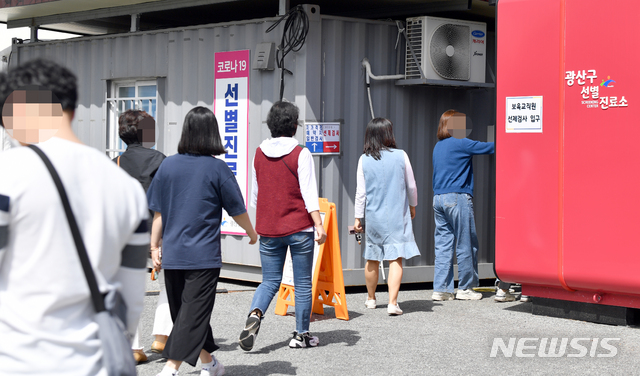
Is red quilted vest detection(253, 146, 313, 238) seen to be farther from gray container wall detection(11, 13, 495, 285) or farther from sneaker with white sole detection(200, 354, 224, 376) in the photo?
gray container wall detection(11, 13, 495, 285)

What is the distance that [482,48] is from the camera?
884 cm

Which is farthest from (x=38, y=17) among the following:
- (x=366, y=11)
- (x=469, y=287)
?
(x=469, y=287)

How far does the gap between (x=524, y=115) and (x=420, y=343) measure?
7.61 feet

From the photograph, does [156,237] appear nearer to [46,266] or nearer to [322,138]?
[46,266]

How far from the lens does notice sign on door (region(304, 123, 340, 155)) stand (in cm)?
816

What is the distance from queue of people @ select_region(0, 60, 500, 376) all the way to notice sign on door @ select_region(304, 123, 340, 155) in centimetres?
103

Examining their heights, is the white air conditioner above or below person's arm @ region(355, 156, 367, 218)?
above

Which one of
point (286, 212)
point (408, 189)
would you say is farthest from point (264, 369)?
point (408, 189)

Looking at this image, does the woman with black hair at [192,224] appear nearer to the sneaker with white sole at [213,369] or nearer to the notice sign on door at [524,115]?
the sneaker with white sole at [213,369]

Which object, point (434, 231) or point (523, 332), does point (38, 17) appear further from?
point (523, 332)

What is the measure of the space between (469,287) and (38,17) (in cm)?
745

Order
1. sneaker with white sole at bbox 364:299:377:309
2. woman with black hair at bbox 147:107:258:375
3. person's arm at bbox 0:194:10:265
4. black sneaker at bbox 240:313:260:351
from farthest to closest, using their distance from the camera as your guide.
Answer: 1. sneaker with white sole at bbox 364:299:377:309
2. black sneaker at bbox 240:313:260:351
3. woman with black hair at bbox 147:107:258:375
4. person's arm at bbox 0:194:10:265

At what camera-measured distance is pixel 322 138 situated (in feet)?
26.9

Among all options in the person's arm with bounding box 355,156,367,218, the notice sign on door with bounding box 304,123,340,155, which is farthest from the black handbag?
the notice sign on door with bounding box 304,123,340,155
